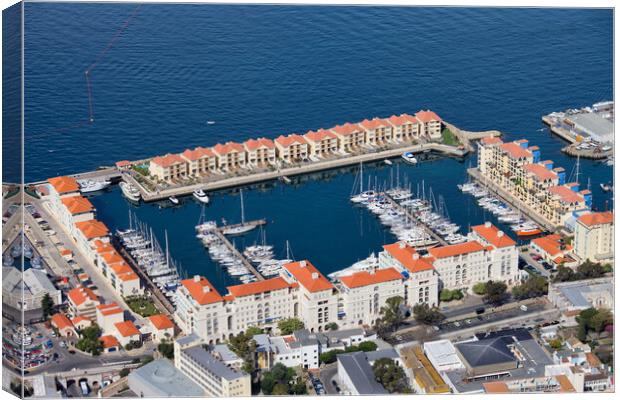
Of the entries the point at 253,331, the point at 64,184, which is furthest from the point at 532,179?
the point at 64,184

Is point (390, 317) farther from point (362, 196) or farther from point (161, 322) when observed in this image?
point (362, 196)

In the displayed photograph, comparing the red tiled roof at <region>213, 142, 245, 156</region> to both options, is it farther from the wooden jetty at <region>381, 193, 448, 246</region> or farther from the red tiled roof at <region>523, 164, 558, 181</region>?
the red tiled roof at <region>523, 164, 558, 181</region>

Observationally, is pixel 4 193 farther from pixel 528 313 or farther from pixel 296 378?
pixel 528 313

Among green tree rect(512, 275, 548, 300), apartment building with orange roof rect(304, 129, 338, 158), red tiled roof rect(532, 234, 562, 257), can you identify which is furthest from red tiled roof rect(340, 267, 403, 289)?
apartment building with orange roof rect(304, 129, 338, 158)

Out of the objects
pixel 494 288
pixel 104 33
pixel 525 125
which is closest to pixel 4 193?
A: pixel 494 288

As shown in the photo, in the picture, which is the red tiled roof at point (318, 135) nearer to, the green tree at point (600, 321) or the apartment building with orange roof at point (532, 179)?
the apartment building with orange roof at point (532, 179)

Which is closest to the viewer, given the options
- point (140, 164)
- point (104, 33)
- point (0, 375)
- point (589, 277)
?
point (0, 375)
